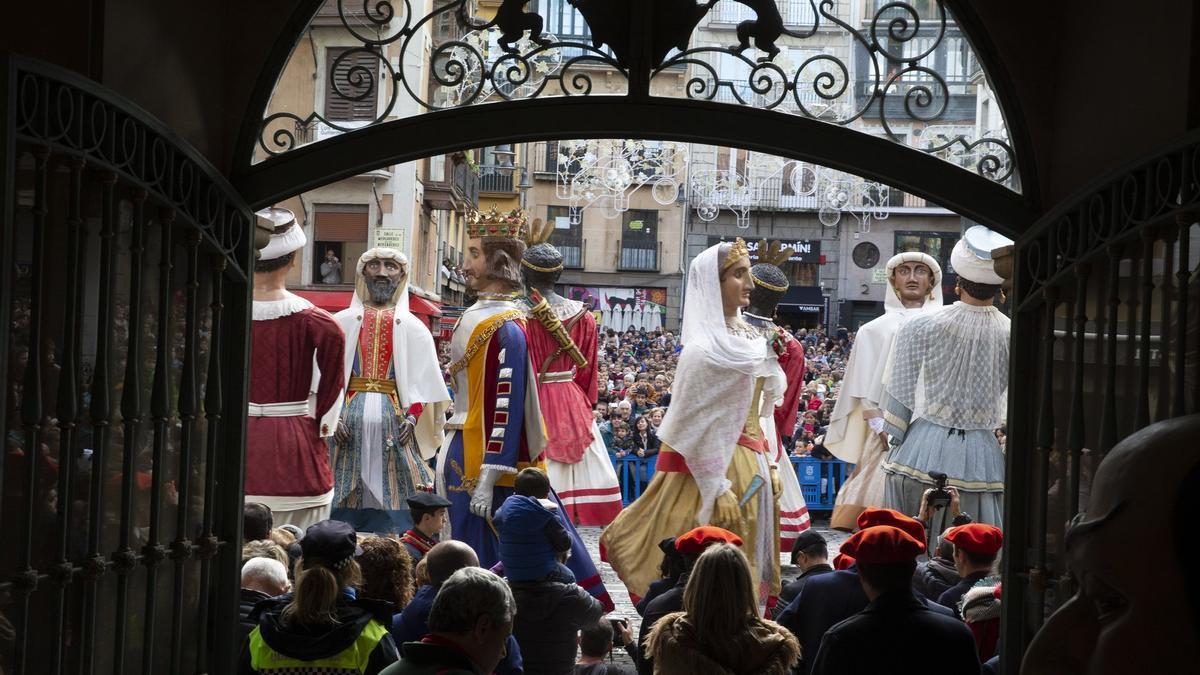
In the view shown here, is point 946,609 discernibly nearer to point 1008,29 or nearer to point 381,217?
point 1008,29

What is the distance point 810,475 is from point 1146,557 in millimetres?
12868

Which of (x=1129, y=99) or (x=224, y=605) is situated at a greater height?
(x=1129, y=99)

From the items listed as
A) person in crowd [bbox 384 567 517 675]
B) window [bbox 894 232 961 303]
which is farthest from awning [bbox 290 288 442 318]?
window [bbox 894 232 961 303]

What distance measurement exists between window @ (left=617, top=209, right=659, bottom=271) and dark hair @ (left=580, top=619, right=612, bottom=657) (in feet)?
155

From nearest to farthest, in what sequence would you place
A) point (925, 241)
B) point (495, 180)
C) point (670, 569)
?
point (670, 569), point (495, 180), point (925, 241)

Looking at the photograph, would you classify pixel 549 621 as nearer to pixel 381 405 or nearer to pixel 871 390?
pixel 381 405

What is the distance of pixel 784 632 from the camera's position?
162 inches

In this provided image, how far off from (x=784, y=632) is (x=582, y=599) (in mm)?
1391

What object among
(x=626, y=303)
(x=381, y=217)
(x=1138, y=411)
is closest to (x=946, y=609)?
(x=1138, y=411)

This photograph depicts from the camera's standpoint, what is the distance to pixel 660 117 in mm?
4488

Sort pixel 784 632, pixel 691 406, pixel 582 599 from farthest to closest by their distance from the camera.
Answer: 1. pixel 691 406
2. pixel 582 599
3. pixel 784 632

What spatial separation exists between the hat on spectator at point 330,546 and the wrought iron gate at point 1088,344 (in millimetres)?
1911

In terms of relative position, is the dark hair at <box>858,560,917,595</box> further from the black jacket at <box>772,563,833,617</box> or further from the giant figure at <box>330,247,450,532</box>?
the giant figure at <box>330,247,450,532</box>

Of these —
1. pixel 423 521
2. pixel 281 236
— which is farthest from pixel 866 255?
pixel 423 521
